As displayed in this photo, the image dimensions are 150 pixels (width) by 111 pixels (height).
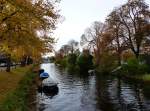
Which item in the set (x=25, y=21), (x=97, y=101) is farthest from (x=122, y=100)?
(x=25, y=21)

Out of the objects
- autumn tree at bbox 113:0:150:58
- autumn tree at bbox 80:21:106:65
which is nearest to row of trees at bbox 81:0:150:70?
autumn tree at bbox 113:0:150:58

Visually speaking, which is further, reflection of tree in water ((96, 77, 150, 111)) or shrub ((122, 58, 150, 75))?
shrub ((122, 58, 150, 75))

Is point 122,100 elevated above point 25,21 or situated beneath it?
situated beneath

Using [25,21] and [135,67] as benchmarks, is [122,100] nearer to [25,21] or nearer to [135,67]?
[25,21]

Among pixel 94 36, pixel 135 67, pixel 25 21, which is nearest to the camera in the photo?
pixel 25 21

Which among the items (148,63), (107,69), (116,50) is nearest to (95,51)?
(107,69)

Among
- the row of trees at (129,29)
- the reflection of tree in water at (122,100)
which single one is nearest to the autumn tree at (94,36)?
the row of trees at (129,29)

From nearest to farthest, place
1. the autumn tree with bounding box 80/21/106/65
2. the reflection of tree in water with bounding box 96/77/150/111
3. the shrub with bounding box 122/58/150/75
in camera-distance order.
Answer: the reflection of tree in water with bounding box 96/77/150/111 < the shrub with bounding box 122/58/150/75 < the autumn tree with bounding box 80/21/106/65

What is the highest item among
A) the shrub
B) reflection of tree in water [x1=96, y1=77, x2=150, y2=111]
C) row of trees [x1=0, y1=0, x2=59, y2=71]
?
row of trees [x1=0, y1=0, x2=59, y2=71]

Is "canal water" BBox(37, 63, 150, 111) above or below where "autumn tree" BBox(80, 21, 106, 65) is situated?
below


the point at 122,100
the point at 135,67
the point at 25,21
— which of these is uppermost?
the point at 25,21

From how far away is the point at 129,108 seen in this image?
33000mm

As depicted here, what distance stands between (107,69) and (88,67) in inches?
716

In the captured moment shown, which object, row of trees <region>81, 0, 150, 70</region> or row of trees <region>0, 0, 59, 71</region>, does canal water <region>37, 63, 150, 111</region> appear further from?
row of trees <region>81, 0, 150, 70</region>
